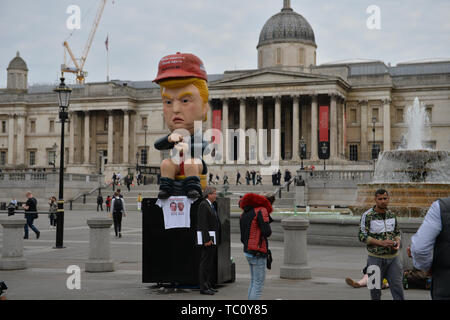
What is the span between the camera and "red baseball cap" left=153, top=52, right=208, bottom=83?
11.8 m

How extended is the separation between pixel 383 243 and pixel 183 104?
5.14 metres

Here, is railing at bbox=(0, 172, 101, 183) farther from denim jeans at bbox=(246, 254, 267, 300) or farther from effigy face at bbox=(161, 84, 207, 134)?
denim jeans at bbox=(246, 254, 267, 300)

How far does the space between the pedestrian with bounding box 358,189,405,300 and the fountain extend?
1174 cm

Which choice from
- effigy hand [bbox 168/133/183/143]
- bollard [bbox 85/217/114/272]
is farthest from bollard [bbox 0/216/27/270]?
effigy hand [bbox 168/133/183/143]

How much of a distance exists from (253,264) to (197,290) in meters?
2.48

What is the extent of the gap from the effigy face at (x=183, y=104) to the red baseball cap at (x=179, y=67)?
26 centimetres

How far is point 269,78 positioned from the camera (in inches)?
2768

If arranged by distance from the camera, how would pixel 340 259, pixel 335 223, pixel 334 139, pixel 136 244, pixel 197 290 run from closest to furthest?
pixel 197 290 < pixel 340 259 < pixel 335 223 < pixel 136 244 < pixel 334 139

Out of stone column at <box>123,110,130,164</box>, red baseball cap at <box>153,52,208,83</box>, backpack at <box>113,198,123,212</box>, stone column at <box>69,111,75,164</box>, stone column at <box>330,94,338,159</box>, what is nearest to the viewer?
red baseball cap at <box>153,52,208,83</box>

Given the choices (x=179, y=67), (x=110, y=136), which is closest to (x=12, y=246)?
(x=179, y=67)

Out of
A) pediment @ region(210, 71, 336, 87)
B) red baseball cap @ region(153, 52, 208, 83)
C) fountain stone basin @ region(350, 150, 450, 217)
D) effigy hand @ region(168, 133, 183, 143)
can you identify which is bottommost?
fountain stone basin @ region(350, 150, 450, 217)

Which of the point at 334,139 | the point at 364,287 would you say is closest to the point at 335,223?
the point at 364,287

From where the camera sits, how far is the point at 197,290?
37.2 ft

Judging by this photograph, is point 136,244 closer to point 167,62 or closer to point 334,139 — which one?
point 167,62
